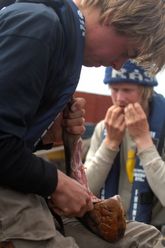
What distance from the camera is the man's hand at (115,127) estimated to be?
196 centimetres

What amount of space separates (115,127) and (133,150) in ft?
0.39

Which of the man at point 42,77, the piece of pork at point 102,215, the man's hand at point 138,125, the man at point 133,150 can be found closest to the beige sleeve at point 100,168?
the man at point 133,150

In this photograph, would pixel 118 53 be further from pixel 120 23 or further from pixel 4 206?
pixel 4 206

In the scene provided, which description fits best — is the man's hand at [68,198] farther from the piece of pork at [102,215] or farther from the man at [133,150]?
the man at [133,150]

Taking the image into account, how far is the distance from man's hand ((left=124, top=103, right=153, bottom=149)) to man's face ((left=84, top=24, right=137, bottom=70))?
889mm

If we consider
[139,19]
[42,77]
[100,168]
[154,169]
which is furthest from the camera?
[100,168]

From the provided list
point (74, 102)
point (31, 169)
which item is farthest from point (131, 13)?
point (31, 169)

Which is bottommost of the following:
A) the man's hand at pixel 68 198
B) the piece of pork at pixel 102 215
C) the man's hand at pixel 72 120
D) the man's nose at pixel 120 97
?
the man's nose at pixel 120 97

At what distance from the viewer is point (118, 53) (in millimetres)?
1016

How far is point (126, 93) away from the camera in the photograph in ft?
6.44

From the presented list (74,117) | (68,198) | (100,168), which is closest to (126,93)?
(100,168)

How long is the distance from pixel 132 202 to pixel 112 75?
502 millimetres

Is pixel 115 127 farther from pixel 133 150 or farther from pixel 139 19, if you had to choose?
pixel 139 19

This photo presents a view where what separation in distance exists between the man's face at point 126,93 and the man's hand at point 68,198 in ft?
3.39
